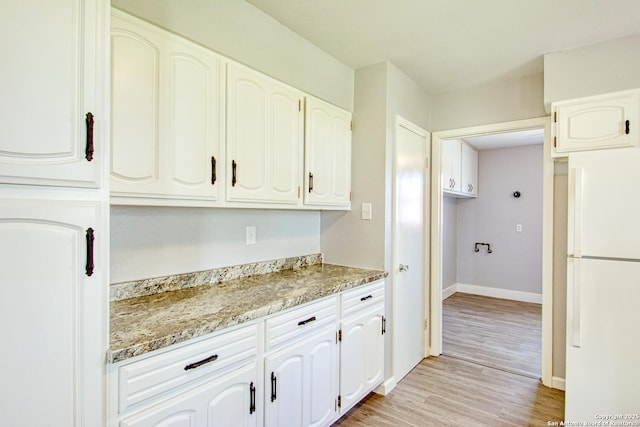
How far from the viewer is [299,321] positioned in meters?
1.76

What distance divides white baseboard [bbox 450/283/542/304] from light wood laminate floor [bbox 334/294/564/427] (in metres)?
1.32

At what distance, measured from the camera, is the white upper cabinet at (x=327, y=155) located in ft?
7.37

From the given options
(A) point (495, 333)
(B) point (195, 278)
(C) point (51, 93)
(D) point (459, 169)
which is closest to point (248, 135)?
(B) point (195, 278)

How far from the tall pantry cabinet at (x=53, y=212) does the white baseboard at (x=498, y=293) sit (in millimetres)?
5304

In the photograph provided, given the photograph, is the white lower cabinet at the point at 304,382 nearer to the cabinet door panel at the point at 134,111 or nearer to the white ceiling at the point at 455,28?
the cabinet door panel at the point at 134,111

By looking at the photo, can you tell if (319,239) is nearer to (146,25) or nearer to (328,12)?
(328,12)

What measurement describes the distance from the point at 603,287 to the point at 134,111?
2.54 m

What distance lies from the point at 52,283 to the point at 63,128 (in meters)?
0.43

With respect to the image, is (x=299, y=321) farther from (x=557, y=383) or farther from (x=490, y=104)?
(x=490, y=104)

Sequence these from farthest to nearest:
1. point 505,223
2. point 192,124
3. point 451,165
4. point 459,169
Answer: point 505,223, point 459,169, point 451,165, point 192,124

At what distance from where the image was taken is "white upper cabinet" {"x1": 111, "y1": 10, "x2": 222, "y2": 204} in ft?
4.42

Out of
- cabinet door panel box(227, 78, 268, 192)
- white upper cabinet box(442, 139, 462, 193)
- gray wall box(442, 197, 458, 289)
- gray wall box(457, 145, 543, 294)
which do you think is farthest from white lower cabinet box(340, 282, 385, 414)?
gray wall box(457, 145, 543, 294)

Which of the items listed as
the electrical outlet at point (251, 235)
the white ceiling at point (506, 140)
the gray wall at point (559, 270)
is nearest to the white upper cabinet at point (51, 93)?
the electrical outlet at point (251, 235)

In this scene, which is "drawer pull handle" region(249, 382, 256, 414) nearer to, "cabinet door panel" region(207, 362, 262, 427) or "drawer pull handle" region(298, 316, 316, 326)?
"cabinet door panel" region(207, 362, 262, 427)
